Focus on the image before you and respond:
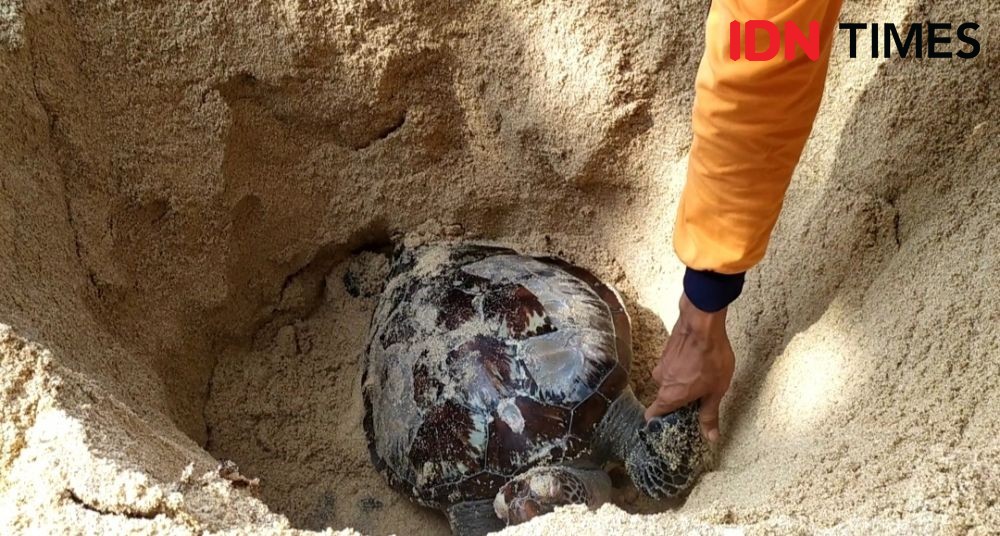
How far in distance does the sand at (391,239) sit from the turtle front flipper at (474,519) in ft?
0.47

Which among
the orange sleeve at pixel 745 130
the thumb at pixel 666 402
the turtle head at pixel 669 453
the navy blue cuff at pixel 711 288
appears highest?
the orange sleeve at pixel 745 130

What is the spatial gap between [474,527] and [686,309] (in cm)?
57

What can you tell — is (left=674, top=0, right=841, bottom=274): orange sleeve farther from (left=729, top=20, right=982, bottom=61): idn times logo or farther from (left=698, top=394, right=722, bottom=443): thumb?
(left=698, top=394, right=722, bottom=443): thumb

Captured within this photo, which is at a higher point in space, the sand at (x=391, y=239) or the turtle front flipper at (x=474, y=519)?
the sand at (x=391, y=239)

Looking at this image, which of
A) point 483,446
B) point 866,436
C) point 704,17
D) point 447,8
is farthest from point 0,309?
point 704,17

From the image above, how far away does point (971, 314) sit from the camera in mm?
908

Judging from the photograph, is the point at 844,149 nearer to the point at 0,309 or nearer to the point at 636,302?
the point at 636,302

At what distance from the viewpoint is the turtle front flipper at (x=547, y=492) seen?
47.9 inches

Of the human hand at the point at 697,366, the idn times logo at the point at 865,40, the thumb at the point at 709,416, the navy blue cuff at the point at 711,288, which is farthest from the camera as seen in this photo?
the thumb at the point at 709,416

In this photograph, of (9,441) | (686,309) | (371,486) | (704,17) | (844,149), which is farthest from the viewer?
(371,486)

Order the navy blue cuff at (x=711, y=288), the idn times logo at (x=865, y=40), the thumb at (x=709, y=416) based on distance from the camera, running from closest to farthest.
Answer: the idn times logo at (x=865, y=40) → the navy blue cuff at (x=711, y=288) → the thumb at (x=709, y=416)

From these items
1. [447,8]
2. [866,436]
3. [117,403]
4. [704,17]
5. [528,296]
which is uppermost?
[447,8]

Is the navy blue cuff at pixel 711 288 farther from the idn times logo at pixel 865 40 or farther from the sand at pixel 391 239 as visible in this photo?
the idn times logo at pixel 865 40

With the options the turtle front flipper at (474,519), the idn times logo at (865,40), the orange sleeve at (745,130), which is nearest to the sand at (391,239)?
the idn times logo at (865,40)
